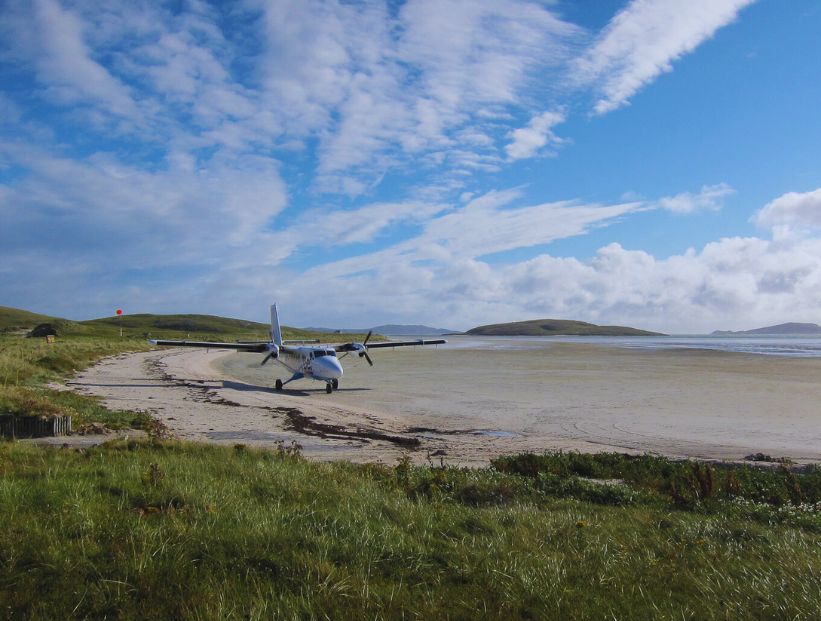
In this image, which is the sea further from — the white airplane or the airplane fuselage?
the airplane fuselage

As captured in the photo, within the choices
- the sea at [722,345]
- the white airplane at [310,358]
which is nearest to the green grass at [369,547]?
the white airplane at [310,358]

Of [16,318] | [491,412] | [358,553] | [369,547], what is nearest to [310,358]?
[491,412]

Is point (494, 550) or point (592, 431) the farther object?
point (592, 431)

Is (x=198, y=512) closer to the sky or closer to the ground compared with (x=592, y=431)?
closer to the sky

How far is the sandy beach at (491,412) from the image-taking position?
16297 millimetres

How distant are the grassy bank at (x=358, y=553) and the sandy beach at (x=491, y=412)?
6.69 m

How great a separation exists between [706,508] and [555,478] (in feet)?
8.69

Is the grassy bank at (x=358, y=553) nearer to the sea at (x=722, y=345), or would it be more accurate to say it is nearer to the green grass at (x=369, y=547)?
the green grass at (x=369, y=547)

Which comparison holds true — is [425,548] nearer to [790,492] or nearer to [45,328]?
[790,492]

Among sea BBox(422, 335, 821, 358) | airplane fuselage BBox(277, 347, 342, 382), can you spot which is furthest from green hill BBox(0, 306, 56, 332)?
airplane fuselage BBox(277, 347, 342, 382)

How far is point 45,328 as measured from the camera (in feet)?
317

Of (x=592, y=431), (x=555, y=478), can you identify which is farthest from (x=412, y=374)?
(x=555, y=478)

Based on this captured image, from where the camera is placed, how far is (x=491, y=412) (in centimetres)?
2334

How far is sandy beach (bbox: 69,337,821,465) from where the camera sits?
53.5 ft
